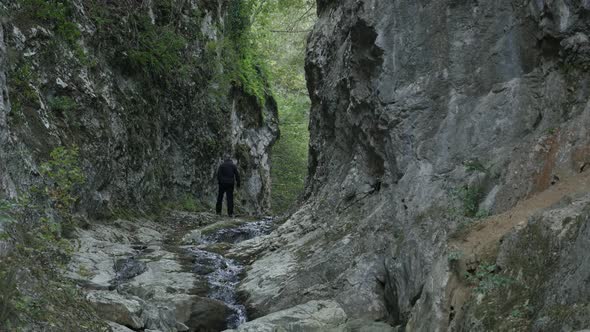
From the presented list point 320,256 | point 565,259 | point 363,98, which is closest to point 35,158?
point 320,256

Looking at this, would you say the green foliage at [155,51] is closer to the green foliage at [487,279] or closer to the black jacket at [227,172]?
the black jacket at [227,172]

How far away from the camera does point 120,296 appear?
28.1 ft

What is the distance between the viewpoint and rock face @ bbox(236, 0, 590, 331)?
7.91m

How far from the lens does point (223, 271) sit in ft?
39.1

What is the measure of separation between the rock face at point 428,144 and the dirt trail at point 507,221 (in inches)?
10.5

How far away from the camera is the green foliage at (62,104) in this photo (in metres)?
13.4

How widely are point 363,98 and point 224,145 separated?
497 inches

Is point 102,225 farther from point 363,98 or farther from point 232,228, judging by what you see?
point 363,98

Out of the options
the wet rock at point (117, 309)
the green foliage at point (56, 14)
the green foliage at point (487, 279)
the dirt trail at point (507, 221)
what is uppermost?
the green foliage at point (56, 14)

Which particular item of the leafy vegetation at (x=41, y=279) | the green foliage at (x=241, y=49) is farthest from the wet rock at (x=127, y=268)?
the green foliage at (x=241, y=49)

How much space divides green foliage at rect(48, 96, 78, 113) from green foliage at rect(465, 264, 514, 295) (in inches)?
407

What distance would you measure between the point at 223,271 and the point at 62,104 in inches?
215

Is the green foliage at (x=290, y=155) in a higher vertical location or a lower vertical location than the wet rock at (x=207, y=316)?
higher

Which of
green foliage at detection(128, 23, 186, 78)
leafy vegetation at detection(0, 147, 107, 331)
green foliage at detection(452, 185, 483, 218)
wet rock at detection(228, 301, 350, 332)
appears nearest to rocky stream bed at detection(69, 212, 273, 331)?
leafy vegetation at detection(0, 147, 107, 331)
